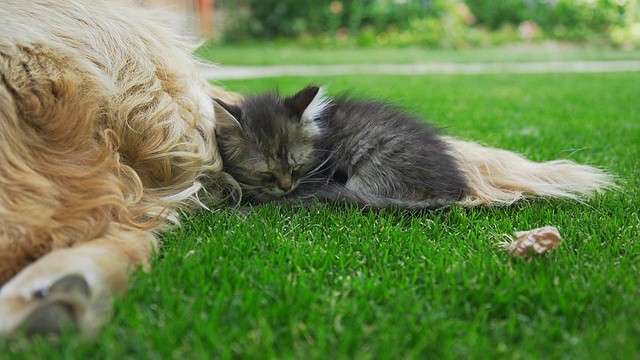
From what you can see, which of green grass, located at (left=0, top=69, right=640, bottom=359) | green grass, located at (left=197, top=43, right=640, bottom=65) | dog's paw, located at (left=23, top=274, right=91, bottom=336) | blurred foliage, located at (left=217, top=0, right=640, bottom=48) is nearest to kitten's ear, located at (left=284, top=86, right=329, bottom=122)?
green grass, located at (left=0, top=69, right=640, bottom=359)

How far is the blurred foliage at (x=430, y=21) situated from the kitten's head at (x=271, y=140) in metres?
13.2

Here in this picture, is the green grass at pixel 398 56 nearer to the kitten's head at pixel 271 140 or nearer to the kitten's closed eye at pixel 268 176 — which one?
the kitten's head at pixel 271 140

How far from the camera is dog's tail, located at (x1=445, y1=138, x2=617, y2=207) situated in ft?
10.0

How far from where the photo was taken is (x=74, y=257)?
1.92 meters

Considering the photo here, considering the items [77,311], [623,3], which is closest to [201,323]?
[77,311]

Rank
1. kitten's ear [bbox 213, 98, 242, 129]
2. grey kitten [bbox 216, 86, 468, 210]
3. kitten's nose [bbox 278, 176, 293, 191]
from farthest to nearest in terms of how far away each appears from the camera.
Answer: kitten's nose [bbox 278, 176, 293, 191], kitten's ear [bbox 213, 98, 242, 129], grey kitten [bbox 216, 86, 468, 210]

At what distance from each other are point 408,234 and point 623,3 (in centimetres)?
1705

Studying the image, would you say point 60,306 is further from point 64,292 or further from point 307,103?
point 307,103

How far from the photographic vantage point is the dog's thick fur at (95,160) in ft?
6.13

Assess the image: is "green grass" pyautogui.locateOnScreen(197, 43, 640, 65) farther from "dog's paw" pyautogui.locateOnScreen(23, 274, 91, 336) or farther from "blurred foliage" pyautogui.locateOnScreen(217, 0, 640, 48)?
"dog's paw" pyautogui.locateOnScreen(23, 274, 91, 336)

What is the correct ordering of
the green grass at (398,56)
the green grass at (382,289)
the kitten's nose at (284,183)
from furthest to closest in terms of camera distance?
1. the green grass at (398,56)
2. the kitten's nose at (284,183)
3. the green grass at (382,289)

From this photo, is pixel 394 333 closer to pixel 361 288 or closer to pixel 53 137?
pixel 361 288

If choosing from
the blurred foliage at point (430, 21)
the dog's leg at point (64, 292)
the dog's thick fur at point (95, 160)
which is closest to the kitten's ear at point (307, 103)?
the dog's thick fur at point (95, 160)

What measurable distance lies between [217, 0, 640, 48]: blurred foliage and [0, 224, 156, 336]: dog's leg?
15.0m
